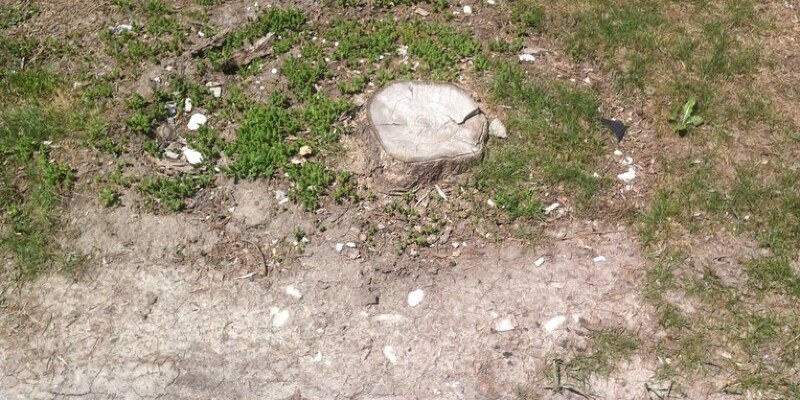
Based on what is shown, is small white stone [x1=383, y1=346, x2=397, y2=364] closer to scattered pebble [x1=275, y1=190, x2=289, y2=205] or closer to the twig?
the twig

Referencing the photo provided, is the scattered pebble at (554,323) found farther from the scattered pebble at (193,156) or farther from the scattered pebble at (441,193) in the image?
the scattered pebble at (193,156)

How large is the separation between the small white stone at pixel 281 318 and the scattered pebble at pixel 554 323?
1.39 metres

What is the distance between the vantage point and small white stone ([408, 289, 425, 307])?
3965mm

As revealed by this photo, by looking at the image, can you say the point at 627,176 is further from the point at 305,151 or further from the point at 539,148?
the point at 305,151

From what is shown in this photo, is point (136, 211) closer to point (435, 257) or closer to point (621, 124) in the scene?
point (435, 257)

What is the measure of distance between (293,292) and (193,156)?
1.23m

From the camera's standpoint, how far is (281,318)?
393 centimetres

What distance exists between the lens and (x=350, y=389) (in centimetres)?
364

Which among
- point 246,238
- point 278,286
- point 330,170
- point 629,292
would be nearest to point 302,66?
point 330,170

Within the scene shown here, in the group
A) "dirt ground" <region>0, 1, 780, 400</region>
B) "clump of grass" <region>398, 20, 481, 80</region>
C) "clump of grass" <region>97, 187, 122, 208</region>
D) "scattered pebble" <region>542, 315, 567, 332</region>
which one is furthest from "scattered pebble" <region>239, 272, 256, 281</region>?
"clump of grass" <region>398, 20, 481, 80</region>

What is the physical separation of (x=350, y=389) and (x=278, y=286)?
30.3 inches

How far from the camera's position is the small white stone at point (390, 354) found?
3.75m

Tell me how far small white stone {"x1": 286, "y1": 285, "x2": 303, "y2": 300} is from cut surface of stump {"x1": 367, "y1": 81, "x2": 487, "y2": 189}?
887 millimetres

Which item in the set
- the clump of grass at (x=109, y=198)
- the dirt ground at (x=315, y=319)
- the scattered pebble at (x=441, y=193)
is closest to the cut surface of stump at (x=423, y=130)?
the scattered pebble at (x=441, y=193)
